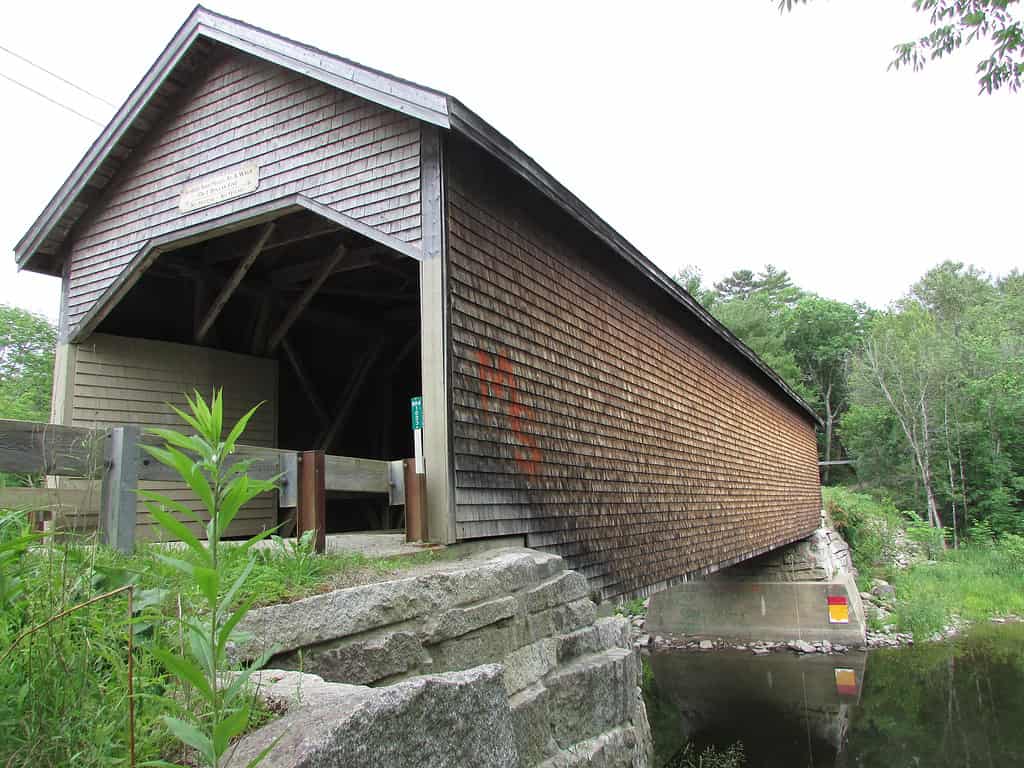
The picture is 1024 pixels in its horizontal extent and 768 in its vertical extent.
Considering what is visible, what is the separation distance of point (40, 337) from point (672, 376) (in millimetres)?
22145

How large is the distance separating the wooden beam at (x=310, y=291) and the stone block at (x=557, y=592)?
169 inches

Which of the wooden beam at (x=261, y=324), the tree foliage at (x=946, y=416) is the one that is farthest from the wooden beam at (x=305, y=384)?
the tree foliage at (x=946, y=416)

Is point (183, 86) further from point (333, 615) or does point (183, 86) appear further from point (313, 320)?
point (333, 615)

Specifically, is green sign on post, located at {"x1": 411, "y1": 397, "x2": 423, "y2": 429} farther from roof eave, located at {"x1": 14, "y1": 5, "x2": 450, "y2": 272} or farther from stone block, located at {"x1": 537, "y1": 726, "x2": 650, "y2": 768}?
stone block, located at {"x1": 537, "y1": 726, "x2": 650, "y2": 768}

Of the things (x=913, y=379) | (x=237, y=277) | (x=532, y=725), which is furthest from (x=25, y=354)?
(x=913, y=379)

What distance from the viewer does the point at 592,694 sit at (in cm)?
469

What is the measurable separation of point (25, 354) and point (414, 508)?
23.7 m

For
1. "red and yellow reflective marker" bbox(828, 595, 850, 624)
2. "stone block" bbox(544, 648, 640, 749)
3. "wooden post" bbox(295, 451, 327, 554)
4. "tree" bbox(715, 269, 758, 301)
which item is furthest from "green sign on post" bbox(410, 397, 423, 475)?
"tree" bbox(715, 269, 758, 301)

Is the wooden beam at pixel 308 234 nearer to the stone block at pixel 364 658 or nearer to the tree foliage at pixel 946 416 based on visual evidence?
the stone block at pixel 364 658

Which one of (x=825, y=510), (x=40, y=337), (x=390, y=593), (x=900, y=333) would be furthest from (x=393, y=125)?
(x=900, y=333)

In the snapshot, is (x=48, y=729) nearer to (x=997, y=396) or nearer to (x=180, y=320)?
(x=180, y=320)

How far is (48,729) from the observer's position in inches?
63.5

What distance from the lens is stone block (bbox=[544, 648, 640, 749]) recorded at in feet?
14.3

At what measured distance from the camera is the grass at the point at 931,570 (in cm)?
1728
